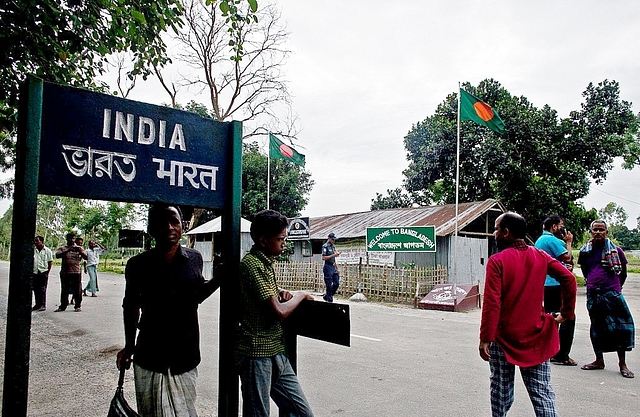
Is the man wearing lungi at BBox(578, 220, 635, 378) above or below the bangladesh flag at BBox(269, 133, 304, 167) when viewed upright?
below

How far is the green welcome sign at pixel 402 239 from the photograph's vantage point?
1465 centimetres

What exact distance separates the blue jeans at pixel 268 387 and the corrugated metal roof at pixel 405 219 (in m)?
14.1

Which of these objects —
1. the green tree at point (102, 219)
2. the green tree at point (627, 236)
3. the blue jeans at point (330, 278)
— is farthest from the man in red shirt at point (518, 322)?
the green tree at point (627, 236)


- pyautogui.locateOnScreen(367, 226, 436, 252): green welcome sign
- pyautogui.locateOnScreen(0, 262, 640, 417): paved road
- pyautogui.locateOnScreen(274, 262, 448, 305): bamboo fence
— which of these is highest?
pyautogui.locateOnScreen(367, 226, 436, 252): green welcome sign

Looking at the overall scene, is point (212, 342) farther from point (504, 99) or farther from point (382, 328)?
point (504, 99)

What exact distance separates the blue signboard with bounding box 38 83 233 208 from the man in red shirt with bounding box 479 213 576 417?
6.08 ft

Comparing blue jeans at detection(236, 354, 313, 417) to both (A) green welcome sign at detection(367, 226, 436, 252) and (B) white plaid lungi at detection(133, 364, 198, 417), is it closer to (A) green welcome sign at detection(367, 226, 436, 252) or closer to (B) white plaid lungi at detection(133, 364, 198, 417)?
(B) white plaid lungi at detection(133, 364, 198, 417)

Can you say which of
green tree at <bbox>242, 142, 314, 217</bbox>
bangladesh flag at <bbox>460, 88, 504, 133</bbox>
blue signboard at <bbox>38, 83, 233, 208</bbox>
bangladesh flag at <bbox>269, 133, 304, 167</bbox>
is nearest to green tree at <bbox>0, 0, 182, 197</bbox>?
blue signboard at <bbox>38, 83, 233, 208</bbox>

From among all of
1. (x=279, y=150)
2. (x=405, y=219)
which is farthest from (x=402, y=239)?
(x=279, y=150)

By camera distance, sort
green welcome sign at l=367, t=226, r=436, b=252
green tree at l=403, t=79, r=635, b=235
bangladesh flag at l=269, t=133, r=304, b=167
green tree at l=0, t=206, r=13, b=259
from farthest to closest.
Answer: green tree at l=0, t=206, r=13, b=259, green tree at l=403, t=79, r=635, b=235, bangladesh flag at l=269, t=133, r=304, b=167, green welcome sign at l=367, t=226, r=436, b=252

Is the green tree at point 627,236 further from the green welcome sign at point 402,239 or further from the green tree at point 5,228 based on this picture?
the green tree at point 5,228

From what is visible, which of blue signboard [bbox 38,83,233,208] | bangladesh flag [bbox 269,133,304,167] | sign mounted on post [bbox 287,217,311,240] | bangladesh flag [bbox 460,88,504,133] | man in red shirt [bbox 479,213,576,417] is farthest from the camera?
bangladesh flag [bbox 269,133,304,167]

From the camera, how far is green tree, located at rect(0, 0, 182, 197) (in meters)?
4.94

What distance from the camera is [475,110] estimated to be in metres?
13.8
